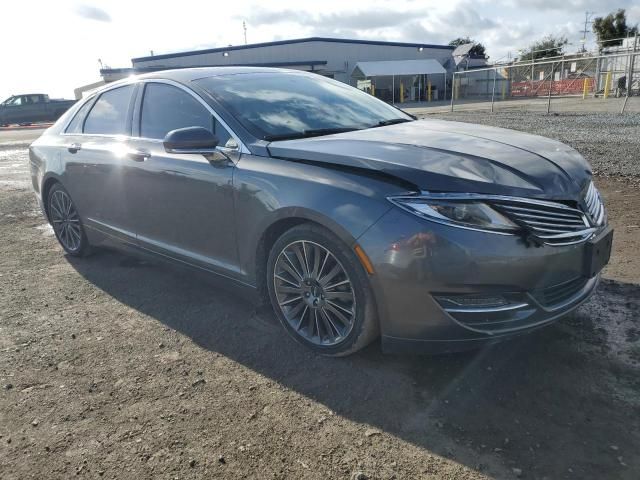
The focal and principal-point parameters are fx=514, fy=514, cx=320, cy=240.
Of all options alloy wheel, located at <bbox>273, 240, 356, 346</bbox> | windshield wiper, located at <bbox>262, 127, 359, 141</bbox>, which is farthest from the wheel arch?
windshield wiper, located at <bbox>262, 127, 359, 141</bbox>

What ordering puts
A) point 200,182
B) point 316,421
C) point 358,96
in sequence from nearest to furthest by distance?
point 316,421, point 200,182, point 358,96

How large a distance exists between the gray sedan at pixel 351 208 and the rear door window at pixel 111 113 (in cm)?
4

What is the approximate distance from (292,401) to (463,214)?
1295 millimetres

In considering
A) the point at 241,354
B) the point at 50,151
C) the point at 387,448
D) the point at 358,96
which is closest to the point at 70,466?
the point at 241,354

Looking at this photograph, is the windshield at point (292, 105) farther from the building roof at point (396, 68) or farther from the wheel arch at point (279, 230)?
the building roof at point (396, 68)

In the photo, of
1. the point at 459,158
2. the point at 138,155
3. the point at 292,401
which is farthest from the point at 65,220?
the point at 459,158

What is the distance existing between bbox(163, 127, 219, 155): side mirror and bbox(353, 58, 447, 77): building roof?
1653 inches

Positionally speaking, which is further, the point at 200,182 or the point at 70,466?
the point at 200,182

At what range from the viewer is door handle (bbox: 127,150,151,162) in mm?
3920

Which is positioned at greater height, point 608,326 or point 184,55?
point 184,55

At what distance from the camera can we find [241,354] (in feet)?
10.4

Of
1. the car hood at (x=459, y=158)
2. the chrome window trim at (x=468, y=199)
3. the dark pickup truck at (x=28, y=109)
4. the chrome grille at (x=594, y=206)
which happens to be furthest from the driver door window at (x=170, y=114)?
the dark pickup truck at (x=28, y=109)

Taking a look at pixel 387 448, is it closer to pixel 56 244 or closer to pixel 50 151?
pixel 50 151

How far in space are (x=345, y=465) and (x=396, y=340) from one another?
0.70 metres
